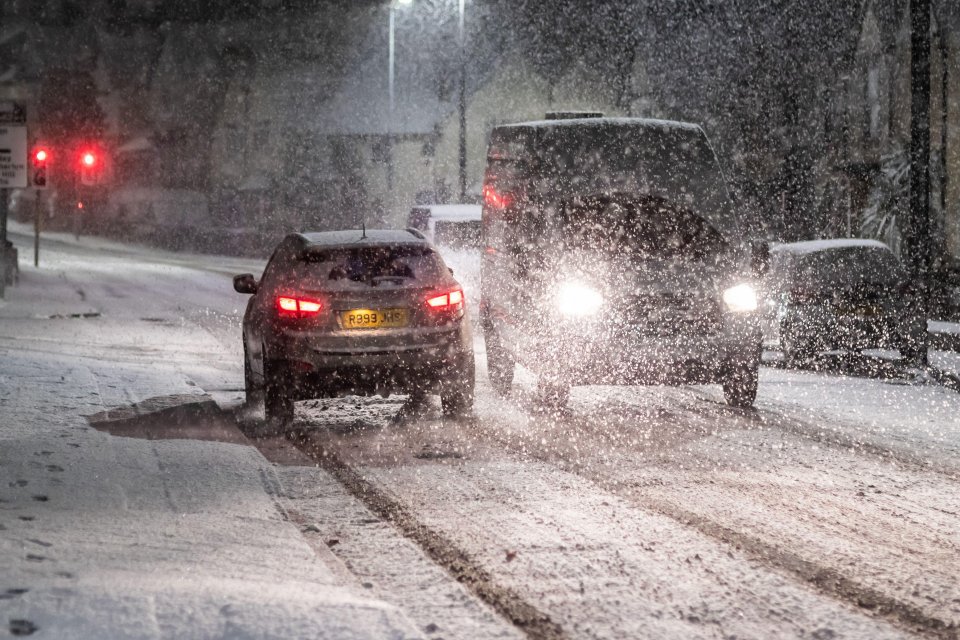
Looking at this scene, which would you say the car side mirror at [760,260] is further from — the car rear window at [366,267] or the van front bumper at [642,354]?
the car rear window at [366,267]

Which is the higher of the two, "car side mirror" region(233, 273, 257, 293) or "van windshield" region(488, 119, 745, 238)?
"van windshield" region(488, 119, 745, 238)

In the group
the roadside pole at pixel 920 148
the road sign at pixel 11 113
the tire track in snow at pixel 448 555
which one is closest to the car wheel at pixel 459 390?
the tire track in snow at pixel 448 555

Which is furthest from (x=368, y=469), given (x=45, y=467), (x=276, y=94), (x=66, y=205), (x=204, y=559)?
(x=66, y=205)

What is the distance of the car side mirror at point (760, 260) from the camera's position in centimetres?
1140

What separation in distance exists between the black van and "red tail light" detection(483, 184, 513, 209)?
0.04 m

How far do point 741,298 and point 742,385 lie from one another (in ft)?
2.57

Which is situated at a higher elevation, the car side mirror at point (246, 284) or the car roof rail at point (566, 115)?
the car roof rail at point (566, 115)

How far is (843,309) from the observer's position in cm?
1538

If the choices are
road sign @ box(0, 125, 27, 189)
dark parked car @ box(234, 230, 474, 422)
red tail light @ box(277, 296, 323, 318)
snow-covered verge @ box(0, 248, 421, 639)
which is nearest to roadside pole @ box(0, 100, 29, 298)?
road sign @ box(0, 125, 27, 189)

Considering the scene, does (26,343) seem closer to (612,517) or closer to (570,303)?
(570,303)

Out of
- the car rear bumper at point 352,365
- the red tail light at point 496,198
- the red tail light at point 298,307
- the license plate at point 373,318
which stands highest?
the red tail light at point 496,198

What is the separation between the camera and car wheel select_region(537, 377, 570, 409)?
37.0ft

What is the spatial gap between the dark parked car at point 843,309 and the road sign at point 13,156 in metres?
15.2

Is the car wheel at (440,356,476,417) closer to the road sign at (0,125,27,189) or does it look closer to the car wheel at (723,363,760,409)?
the car wheel at (723,363,760,409)
